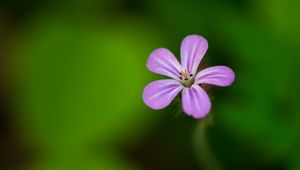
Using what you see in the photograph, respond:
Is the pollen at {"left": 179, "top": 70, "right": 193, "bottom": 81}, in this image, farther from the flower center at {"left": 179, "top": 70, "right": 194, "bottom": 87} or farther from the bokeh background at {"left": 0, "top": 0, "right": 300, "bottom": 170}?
the bokeh background at {"left": 0, "top": 0, "right": 300, "bottom": 170}

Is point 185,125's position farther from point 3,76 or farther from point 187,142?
point 3,76

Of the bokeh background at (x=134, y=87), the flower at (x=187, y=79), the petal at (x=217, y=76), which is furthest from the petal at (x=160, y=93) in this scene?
the bokeh background at (x=134, y=87)

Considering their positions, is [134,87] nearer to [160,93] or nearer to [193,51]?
[193,51]

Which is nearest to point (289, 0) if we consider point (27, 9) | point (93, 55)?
point (93, 55)

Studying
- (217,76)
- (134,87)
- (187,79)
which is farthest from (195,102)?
(134,87)

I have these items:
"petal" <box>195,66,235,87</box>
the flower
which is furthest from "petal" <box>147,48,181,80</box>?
"petal" <box>195,66,235,87</box>

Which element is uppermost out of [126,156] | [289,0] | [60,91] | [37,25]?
[37,25]
